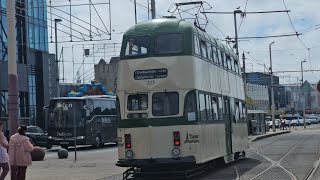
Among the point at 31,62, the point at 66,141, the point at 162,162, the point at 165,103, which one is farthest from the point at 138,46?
the point at 31,62

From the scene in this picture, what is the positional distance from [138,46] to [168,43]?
904 mm

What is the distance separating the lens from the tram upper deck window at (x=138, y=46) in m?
→ 18.1

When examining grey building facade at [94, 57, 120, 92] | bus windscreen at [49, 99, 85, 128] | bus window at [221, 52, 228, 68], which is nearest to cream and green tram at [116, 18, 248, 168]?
bus window at [221, 52, 228, 68]

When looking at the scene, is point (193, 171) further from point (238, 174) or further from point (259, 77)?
point (259, 77)

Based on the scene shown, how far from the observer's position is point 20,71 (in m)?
55.9

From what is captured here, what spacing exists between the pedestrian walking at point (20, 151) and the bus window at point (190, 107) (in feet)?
16.0

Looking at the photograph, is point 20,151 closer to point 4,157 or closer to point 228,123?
point 4,157

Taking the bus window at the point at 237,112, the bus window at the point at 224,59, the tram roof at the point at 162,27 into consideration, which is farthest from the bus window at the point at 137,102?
the bus window at the point at 237,112

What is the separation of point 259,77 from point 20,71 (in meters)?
63.6

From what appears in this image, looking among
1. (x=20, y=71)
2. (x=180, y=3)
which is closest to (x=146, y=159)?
(x=180, y=3)

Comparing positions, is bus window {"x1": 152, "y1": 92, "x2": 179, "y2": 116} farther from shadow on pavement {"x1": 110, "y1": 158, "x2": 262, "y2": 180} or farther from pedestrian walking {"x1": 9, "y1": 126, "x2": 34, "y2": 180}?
pedestrian walking {"x1": 9, "y1": 126, "x2": 34, "y2": 180}

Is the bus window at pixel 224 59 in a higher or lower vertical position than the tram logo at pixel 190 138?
higher

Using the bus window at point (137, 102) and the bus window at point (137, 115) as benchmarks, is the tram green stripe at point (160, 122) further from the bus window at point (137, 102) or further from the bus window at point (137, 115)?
the bus window at point (137, 102)

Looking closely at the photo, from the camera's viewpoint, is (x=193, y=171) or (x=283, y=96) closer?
(x=193, y=171)
